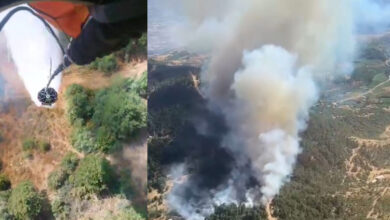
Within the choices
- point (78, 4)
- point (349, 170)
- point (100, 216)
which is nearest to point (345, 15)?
point (349, 170)

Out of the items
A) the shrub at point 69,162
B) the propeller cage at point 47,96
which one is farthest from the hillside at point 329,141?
the propeller cage at point 47,96

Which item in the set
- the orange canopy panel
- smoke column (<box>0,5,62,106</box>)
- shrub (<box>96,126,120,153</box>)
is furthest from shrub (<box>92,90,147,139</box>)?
the orange canopy panel

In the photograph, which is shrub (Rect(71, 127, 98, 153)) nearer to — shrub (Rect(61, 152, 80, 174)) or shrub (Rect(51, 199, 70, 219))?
shrub (Rect(61, 152, 80, 174))

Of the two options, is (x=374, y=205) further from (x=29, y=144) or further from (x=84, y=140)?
(x=29, y=144)

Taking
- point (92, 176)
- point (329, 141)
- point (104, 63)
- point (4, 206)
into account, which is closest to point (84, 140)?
point (92, 176)

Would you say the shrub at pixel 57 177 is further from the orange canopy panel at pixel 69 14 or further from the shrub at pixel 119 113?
the orange canopy panel at pixel 69 14

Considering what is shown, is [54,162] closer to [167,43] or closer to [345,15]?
[167,43]
